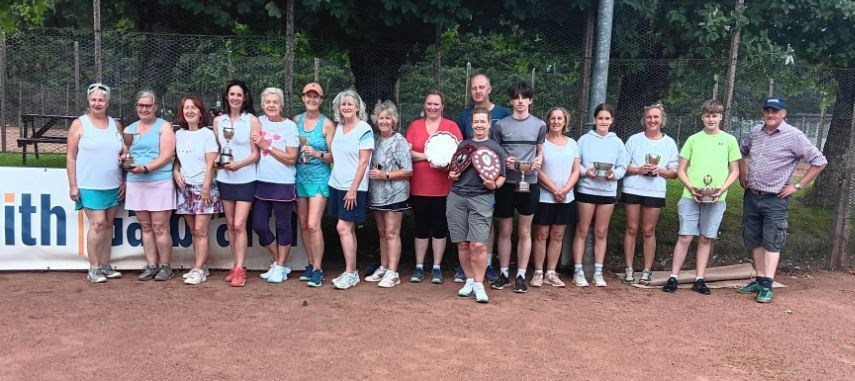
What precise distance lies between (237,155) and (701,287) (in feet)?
14.0

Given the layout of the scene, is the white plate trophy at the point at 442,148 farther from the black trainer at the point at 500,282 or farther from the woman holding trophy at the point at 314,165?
the black trainer at the point at 500,282

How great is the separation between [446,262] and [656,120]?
2.51 m

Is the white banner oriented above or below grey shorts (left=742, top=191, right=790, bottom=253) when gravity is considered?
below

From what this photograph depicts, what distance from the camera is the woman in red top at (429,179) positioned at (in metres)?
5.31

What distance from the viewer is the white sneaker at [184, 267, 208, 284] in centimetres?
544

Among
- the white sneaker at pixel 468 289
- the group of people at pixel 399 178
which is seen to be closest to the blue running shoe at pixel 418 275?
the group of people at pixel 399 178

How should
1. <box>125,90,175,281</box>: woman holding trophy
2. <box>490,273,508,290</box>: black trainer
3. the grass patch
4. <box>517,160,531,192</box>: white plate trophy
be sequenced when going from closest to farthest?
<box>517,160,531,192</box>: white plate trophy
<box>125,90,175,281</box>: woman holding trophy
<box>490,273,508,290</box>: black trainer
the grass patch

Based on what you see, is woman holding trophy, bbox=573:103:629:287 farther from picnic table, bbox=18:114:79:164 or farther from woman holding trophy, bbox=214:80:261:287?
picnic table, bbox=18:114:79:164

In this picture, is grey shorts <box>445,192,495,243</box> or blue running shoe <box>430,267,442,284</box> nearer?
grey shorts <box>445,192,495,243</box>

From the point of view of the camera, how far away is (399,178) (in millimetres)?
5301

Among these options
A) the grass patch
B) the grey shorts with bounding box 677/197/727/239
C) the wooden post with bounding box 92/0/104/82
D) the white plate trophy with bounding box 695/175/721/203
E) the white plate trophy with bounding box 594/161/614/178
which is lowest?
the grass patch

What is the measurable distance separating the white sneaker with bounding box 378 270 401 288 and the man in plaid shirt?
3178mm

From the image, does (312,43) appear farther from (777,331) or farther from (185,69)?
(777,331)

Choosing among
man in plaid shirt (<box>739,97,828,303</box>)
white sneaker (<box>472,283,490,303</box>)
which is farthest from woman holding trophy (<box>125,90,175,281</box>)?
man in plaid shirt (<box>739,97,828,303</box>)
